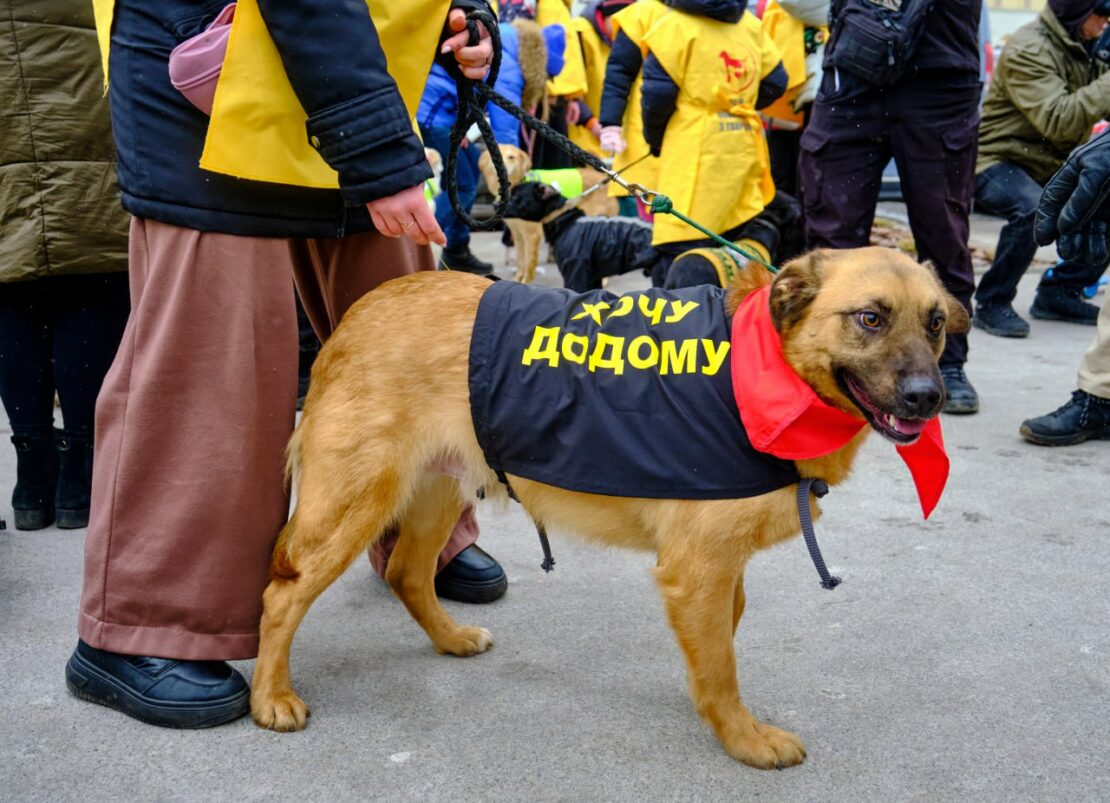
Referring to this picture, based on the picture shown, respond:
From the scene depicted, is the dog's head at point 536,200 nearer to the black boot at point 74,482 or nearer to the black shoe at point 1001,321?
the black shoe at point 1001,321

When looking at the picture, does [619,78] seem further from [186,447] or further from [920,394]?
[920,394]

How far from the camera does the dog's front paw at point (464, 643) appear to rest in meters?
3.08

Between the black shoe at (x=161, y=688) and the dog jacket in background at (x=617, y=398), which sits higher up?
the dog jacket in background at (x=617, y=398)

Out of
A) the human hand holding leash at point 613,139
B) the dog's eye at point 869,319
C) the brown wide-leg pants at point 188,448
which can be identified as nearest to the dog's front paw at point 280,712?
the brown wide-leg pants at point 188,448

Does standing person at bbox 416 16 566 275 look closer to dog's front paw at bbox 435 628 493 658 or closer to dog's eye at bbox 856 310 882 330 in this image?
dog's front paw at bbox 435 628 493 658

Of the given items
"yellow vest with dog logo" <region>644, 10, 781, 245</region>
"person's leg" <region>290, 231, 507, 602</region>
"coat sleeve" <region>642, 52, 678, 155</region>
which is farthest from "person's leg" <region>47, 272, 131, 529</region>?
"coat sleeve" <region>642, 52, 678, 155</region>

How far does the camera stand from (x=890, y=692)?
2840 mm

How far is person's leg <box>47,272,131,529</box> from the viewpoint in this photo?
3.93m

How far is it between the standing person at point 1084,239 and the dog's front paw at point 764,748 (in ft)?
9.19

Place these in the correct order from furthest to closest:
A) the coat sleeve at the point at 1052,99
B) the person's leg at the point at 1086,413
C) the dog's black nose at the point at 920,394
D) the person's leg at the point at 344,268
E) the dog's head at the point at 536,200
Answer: the dog's head at the point at 536,200 < the coat sleeve at the point at 1052,99 < the person's leg at the point at 1086,413 < the person's leg at the point at 344,268 < the dog's black nose at the point at 920,394

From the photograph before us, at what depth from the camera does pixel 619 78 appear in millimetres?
7070

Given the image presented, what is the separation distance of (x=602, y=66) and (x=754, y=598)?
24.5 feet

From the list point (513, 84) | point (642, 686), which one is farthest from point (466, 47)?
point (513, 84)

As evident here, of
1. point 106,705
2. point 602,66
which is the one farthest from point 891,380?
point 602,66
